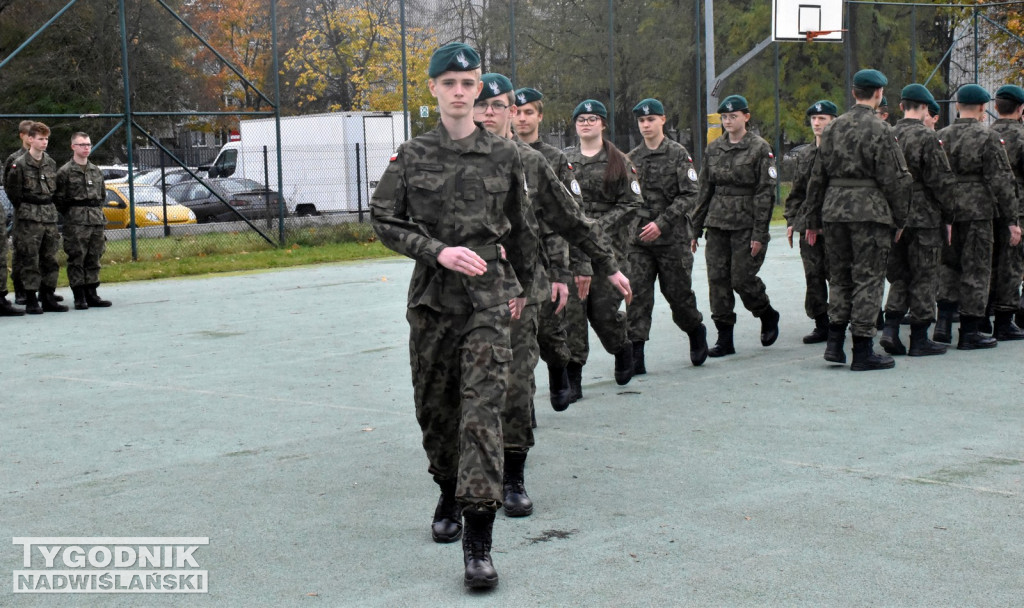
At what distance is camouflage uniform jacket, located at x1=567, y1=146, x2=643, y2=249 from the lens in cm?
818

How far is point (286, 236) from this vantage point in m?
22.4

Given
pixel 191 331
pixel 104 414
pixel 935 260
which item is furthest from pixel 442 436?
pixel 191 331

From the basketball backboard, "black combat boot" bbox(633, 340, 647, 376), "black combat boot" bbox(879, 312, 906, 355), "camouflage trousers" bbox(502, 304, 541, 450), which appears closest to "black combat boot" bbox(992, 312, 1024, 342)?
"black combat boot" bbox(879, 312, 906, 355)

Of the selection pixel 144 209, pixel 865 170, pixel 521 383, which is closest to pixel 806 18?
pixel 144 209

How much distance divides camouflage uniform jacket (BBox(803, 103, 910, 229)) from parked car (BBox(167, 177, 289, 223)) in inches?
514

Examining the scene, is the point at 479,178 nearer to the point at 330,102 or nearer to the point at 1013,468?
the point at 1013,468

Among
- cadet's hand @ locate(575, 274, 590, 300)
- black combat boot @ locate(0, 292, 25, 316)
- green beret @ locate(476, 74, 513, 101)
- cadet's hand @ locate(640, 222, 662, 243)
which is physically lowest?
black combat boot @ locate(0, 292, 25, 316)

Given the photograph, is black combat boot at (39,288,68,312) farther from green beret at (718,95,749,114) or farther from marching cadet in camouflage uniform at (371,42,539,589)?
marching cadet in camouflage uniform at (371,42,539,589)


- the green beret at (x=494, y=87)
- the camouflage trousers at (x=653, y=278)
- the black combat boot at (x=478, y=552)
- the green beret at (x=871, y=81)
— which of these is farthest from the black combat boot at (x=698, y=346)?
the black combat boot at (x=478, y=552)

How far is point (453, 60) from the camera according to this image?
483cm

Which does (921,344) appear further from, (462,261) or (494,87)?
(462,261)

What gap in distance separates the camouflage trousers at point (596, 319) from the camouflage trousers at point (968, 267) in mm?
3389

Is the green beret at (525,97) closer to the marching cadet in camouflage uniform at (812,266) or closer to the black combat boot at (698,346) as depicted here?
the black combat boot at (698,346)

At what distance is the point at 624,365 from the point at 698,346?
1127 mm
